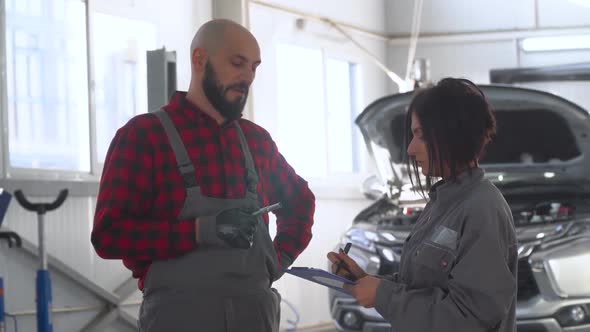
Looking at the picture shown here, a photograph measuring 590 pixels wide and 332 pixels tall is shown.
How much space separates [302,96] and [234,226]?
8.32 m

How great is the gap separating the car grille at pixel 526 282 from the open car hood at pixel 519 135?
0.86 metres

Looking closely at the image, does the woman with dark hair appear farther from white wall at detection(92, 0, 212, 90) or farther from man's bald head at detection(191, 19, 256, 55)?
white wall at detection(92, 0, 212, 90)

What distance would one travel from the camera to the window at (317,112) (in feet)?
34.8

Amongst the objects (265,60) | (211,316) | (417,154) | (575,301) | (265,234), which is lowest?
(575,301)

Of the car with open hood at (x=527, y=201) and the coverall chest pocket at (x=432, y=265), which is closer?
the coverall chest pocket at (x=432, y=265)

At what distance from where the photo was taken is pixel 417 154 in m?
2.29

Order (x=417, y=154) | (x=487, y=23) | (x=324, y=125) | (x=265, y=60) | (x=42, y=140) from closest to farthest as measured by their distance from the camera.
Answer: (x=417, y=154) < (x=42, y=140) < (x=265, y=60) < (x=324, y=125) < (x=487, y=23)

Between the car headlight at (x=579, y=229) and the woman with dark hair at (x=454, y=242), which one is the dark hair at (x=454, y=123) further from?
the car headlight at (x=579, y=229)

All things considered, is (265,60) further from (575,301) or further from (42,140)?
(575,301)

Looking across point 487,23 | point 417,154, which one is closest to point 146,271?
point 417,154

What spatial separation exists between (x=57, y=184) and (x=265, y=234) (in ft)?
15.1

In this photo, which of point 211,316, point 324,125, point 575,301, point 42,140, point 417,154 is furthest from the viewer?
point 324,125

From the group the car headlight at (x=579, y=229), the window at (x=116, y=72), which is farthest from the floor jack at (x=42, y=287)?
the car headlight at (x=579, y=229)

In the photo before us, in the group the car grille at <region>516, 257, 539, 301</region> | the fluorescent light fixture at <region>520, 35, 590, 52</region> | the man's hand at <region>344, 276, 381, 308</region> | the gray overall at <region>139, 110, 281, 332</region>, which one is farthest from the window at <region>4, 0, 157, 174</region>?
the fluorescent light fixture at <region>520, 35, 590, 52</region>
